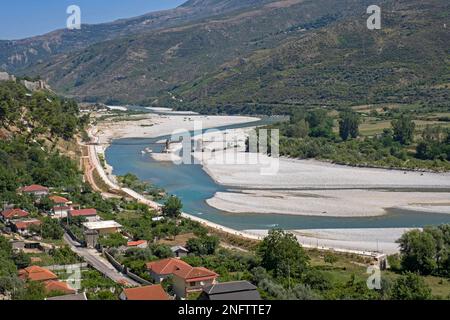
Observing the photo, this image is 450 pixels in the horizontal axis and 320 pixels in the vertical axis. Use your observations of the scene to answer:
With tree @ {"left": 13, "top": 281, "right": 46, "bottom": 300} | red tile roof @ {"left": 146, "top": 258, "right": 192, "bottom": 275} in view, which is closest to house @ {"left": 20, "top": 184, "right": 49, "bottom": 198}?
red tile roof @ {"left": 146, "top": 258, "right": 192, "bottom": 275}

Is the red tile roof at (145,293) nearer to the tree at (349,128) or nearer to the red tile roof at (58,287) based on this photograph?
the red tile roof at (58,287)

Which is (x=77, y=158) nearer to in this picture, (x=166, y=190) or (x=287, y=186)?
(x=166, y=190)

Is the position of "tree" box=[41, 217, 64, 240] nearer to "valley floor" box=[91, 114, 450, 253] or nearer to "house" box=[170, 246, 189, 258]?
"house" box=[170, 246, 189, 258]

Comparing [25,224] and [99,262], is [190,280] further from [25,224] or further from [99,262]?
[25,224]

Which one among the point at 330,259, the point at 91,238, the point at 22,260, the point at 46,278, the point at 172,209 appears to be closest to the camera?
the point at 46,278

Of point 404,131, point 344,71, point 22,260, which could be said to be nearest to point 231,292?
point 22,260
